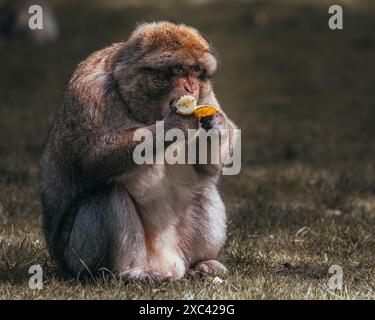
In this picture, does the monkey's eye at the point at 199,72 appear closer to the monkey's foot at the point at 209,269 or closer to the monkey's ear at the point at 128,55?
the monkey's ear at the point at 128,55

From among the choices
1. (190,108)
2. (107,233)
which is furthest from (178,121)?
(107,233)

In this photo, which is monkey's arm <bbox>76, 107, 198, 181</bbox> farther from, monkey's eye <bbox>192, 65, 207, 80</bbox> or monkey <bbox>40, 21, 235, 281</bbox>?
monkey's eye <bbox>192, 65, 207, 80</bbox>

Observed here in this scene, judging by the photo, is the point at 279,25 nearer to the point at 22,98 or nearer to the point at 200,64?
the point at 22,98

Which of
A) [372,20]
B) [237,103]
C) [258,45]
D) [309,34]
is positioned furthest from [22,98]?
[372,20]

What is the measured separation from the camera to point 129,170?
5441 millimetres

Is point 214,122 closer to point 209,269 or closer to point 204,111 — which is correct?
point 204,111

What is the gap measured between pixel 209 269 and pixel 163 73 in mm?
1236

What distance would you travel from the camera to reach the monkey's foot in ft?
19.0

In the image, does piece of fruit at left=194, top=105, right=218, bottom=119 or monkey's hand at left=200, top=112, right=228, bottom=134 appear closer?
piece of fruit at left=194, top=105, right=218, bottom=119

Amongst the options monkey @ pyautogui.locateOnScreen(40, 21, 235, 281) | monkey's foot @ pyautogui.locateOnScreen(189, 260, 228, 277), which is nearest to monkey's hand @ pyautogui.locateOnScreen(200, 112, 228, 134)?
monkey @ pyautogui.locateOnScreen(40, 21, 235, 281)

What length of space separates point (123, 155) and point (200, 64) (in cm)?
66

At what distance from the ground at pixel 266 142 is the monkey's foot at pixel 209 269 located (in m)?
0.11

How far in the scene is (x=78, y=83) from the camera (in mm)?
5629

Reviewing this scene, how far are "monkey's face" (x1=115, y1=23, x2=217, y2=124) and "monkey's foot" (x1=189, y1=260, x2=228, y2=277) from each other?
3.24 feet
